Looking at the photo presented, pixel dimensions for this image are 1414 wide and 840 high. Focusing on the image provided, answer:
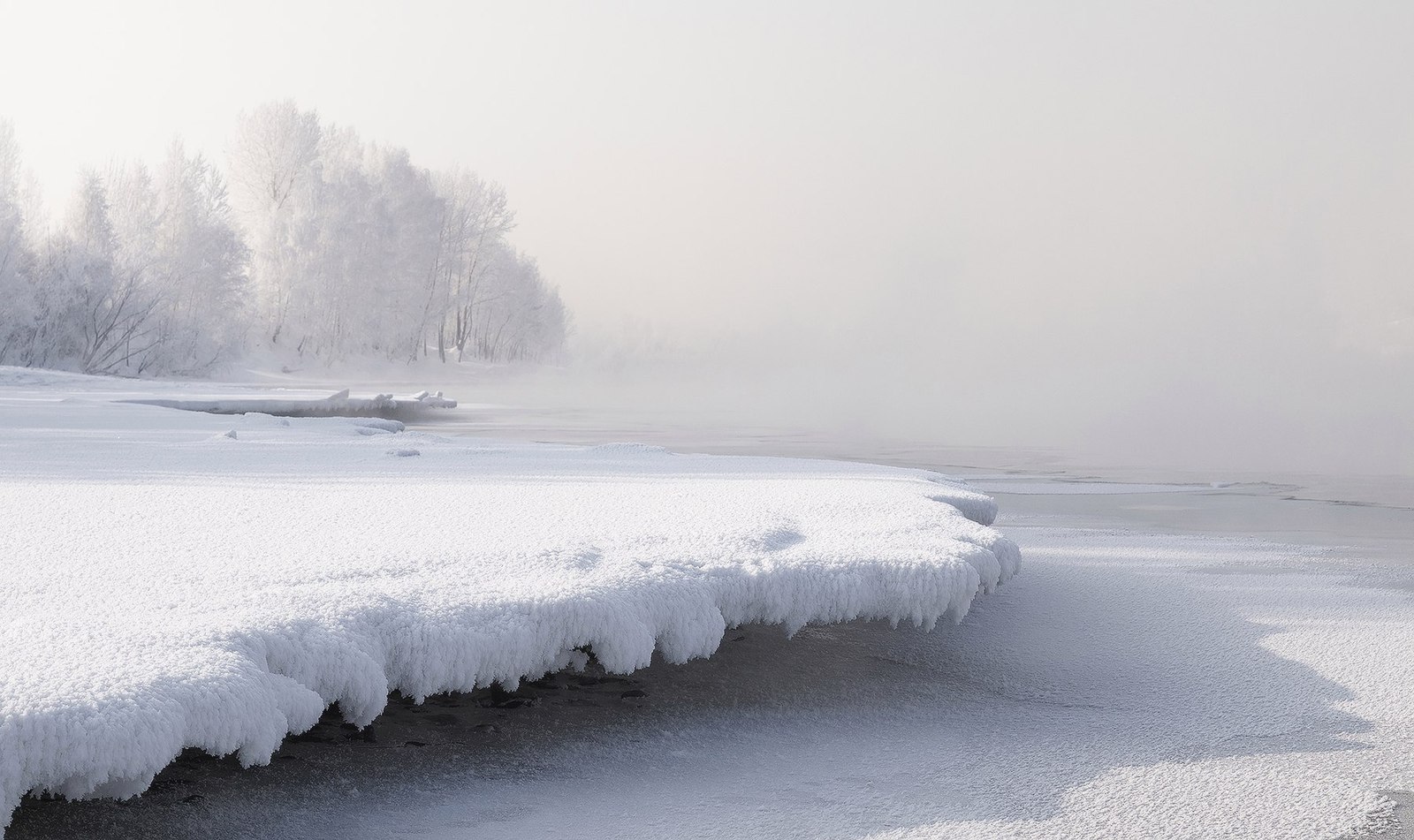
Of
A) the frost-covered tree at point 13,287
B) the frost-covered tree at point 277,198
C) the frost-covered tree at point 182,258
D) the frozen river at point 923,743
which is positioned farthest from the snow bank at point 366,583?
the frost-covered tree at point 277,198

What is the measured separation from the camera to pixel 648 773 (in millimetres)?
3082

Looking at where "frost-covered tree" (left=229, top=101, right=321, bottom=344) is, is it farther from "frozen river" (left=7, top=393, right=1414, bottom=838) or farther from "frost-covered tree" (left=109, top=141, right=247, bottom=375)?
"frozen river" (left=7, top=393, right=1414, bottom=838)

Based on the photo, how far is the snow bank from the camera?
2.33 m

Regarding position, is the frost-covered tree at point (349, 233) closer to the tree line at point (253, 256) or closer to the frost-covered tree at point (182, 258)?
the tree line at point (253, 256)

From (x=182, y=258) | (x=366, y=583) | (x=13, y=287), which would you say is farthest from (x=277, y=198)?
(x=366, y=583)

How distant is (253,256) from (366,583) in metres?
39.8

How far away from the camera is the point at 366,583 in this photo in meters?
3.34

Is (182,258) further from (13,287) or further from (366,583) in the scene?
(366,583)

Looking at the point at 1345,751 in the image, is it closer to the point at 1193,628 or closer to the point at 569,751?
the point at 1193,628

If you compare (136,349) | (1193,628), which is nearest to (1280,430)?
(1193,628)

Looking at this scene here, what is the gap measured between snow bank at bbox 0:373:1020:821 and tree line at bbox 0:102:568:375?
24684 mm

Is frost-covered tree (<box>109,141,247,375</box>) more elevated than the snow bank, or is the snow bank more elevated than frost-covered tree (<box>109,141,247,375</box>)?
frost-covered tree (<box>109,141,247,375</box>)

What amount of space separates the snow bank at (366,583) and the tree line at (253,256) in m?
24.7

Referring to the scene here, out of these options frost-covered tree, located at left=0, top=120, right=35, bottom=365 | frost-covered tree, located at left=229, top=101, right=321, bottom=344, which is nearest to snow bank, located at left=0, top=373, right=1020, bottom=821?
frost-covered tree, located at left=0, top=120, right=35, bottom=365
